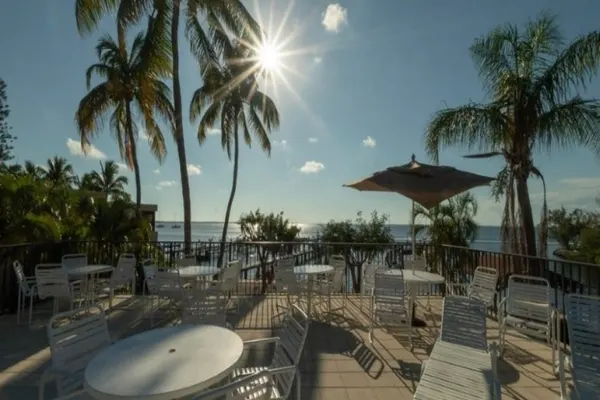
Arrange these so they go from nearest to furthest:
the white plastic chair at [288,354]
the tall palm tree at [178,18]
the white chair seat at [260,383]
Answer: the white chair seat at [260,383] < the white plastic chair at [288,354] < the tall palm tree at [178,18]

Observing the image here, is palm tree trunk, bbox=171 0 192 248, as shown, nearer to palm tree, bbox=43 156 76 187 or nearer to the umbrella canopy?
the umbrella canopy

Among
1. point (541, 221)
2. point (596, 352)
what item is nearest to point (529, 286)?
point (596, 352)

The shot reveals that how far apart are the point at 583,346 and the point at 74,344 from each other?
152 inches

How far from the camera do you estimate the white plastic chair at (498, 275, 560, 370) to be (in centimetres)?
359

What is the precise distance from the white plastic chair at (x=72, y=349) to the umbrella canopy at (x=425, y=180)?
3758 millimetres

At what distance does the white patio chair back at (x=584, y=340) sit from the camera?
8.25ft

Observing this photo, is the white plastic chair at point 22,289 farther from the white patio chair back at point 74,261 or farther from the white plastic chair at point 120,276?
the white plastic chair at point 120,276

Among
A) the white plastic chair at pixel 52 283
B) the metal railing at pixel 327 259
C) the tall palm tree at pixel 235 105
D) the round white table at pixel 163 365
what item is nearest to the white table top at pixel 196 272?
the metal railing at pixel 327 259

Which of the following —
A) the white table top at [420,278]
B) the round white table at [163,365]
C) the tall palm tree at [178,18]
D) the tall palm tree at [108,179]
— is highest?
the tall palm tree at [178,18]

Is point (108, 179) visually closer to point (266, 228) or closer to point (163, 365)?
point (266, 228)

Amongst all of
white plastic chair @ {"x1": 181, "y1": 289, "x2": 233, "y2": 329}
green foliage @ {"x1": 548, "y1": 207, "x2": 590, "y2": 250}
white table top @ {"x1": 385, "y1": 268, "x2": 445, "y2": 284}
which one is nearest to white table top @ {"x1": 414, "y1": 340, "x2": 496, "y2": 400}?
white table top @ {"x1": 385, "y1": 268, "x2": 445, "y2": 284}

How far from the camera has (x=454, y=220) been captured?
12352mm

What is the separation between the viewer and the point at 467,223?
40.7 ft

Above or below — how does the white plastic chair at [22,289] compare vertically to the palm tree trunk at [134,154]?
below
